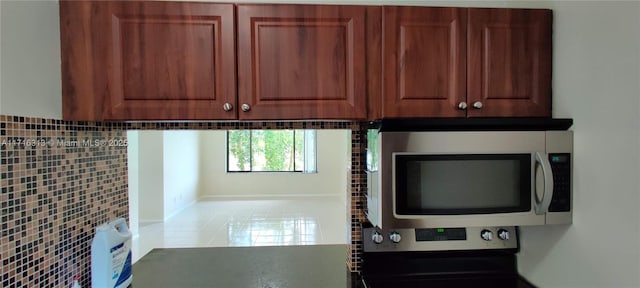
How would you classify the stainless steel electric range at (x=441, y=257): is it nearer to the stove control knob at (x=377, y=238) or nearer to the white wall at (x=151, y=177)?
the stove control knob at (x=377, y=238)

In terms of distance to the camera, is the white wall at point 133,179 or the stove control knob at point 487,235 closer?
the stove control knob at point 487,235

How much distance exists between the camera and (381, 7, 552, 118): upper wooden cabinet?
116cm

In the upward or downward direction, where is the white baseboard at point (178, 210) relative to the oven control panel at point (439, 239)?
downward

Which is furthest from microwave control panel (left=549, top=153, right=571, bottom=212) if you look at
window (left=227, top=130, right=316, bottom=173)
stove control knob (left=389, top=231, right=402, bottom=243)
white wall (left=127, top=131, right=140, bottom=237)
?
window (left=227, top=130, right=316, bottom=173)

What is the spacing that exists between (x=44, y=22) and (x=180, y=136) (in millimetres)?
5204

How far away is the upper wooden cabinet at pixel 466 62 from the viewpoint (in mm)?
1163

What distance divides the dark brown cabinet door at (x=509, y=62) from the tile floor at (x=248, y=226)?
3.16 m

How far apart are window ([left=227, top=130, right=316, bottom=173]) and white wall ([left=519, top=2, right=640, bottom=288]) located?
261 inches

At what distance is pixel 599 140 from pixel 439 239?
2.19 ft

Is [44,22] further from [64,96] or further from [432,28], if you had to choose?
[432,28]

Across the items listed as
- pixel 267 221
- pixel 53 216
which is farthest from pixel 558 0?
pixel 267 221

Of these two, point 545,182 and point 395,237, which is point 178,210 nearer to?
point 395,237

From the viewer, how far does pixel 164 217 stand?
521cm

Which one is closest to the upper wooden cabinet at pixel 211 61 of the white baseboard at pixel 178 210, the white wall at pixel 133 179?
the white wall at pixel 133 179
